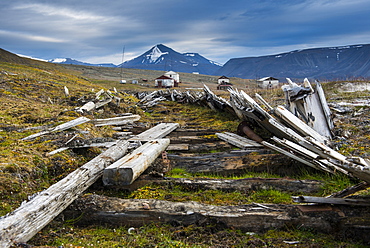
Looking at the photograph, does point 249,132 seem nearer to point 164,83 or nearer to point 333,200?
point 333,200

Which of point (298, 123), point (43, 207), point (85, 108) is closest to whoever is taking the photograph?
point (43, 207)

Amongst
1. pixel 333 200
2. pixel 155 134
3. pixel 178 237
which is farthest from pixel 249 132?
pixel 178 237

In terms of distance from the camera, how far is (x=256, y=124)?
8.83 meters

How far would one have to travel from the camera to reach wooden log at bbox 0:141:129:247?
10.5ft

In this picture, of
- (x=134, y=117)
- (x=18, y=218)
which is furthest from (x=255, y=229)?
(x=134, y=117)

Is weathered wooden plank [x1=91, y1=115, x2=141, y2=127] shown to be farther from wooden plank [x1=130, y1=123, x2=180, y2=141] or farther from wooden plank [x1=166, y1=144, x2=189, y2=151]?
wooden plank [x1=166, y1=144, x2=189, y2=151]

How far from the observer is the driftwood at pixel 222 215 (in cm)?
383

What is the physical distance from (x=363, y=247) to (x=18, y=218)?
413cm

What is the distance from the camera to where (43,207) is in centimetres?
372

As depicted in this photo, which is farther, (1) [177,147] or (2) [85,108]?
(2) [85,108]

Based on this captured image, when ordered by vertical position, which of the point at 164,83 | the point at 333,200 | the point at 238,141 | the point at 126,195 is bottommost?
the point at 126,195

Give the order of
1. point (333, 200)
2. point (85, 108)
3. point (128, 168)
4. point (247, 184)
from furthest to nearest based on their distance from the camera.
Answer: point (85, 108), point (247, 184), point (128, 168), point (333, 200)

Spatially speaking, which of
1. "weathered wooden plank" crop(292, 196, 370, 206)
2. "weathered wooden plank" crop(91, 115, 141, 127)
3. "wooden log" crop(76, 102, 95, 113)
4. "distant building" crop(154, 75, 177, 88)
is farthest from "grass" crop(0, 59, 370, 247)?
"distant building" crop(154, 75, 177, 88)

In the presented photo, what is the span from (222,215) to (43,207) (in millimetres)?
2408
